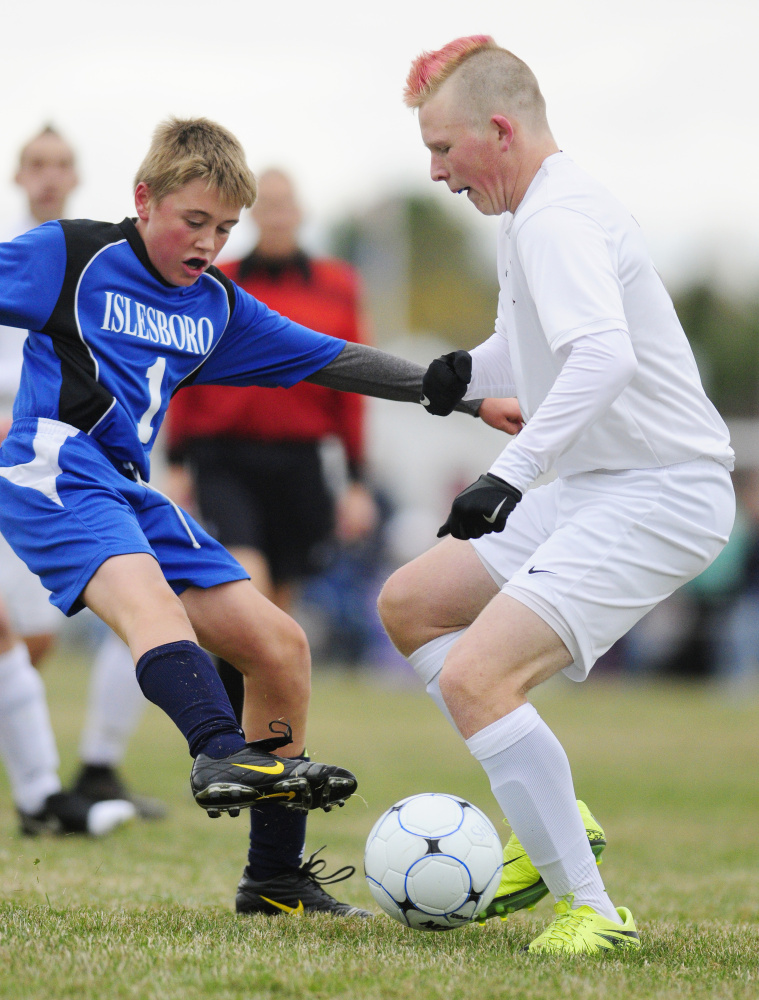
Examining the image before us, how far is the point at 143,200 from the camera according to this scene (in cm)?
355

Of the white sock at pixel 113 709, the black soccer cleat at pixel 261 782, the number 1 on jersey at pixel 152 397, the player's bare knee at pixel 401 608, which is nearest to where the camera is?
the black soccer cleat at pixel 261 782

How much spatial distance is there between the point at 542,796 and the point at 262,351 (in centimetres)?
164

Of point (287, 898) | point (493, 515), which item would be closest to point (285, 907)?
point (287, 898)

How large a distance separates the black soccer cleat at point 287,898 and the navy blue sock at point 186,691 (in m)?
0.84

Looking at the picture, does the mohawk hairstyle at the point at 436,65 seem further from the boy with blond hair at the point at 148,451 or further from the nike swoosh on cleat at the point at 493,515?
the nike swoosh on cleat at the point at 493,515

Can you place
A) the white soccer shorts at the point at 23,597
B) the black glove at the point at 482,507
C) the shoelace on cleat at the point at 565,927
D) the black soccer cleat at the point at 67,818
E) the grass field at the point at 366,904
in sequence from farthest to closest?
the white soccer shorts at the point at 23,597
the black soccer cleat at the point at 67,818
the shoelace on cleat at the point at 565,927
the black glove at the point at 482,507
the grass field at the point at 366,904

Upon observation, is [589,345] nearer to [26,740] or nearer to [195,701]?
[195,701]

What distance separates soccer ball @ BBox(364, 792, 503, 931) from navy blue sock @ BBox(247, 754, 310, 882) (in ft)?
1.28

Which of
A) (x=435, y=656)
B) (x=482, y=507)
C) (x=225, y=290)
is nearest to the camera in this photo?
(x=482, y=507)

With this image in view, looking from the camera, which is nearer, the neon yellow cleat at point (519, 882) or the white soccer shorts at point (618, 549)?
the white soccer shorts at point (618, 549)

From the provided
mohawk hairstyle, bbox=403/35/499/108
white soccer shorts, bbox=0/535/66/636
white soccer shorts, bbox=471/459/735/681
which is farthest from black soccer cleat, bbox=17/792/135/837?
mohawk hairstyle, bbox=403/35/499/108

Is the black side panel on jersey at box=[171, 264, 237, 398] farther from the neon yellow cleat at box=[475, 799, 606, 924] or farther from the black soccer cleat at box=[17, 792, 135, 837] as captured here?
the black soccer cleat at box=[17, 792, 135, 837]

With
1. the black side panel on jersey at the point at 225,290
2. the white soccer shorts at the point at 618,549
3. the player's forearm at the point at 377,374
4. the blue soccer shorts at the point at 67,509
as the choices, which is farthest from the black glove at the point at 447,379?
the blue soccer shorts at the point at 67,509

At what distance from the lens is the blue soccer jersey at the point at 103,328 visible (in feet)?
11.0
